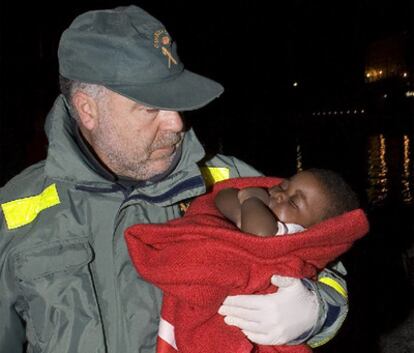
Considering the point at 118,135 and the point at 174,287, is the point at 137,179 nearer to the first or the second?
the point at 118,135

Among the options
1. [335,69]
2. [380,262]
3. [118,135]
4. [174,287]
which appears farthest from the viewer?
[335,69]

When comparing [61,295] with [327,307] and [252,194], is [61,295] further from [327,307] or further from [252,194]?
[327,307]

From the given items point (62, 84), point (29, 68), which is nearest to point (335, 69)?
point (29, 68)

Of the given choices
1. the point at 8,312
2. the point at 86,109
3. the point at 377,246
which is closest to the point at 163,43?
the point at 86,109

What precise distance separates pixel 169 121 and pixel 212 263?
2.28ft

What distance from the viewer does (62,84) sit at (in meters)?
2.29

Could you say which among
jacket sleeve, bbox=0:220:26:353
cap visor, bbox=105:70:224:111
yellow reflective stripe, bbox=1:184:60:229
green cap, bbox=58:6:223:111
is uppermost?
green cap, bbox=58:6:223:111

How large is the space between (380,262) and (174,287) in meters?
4.84

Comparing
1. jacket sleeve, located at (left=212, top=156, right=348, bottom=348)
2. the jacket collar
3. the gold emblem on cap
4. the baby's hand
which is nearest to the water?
jacket sleeve, located at (left=212, top=156, right=348, bottom=348)

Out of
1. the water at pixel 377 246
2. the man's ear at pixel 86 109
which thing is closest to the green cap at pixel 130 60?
the man's ear at pixel 86 109

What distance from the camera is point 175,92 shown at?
2.07 metres

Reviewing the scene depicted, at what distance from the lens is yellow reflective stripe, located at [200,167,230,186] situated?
8.07 feet

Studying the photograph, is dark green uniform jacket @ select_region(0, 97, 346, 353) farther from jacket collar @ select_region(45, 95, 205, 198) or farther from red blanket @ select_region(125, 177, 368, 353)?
red blanket @ select_region(125, 177, 368, 353)

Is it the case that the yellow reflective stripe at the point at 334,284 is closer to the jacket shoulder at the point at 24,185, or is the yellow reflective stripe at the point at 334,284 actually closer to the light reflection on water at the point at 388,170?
the jacket shoulder at the point at 24,185
